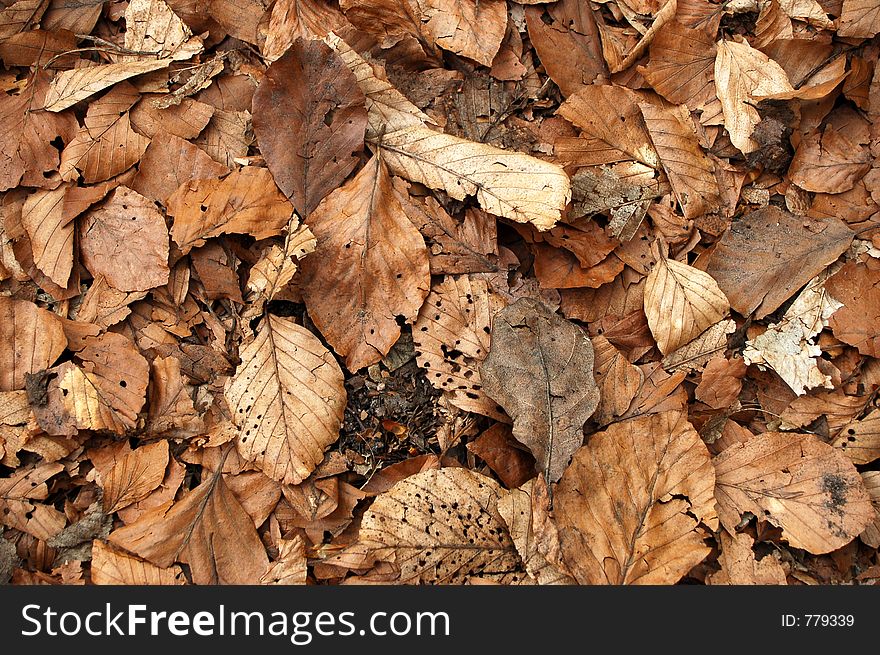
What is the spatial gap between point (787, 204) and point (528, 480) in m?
1.20

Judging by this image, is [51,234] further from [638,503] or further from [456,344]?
[638,503]

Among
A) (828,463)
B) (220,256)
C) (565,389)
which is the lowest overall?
(828,463)

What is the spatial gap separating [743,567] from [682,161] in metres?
1.21

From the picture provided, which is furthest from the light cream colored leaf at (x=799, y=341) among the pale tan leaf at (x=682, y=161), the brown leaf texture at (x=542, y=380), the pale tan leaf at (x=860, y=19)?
the pale tan leaf at (x=860, y=19)

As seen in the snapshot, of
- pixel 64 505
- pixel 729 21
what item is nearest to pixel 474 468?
pixel 64 505

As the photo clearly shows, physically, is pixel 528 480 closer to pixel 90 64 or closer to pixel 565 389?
pixel 565 389

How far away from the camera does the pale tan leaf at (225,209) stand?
2088 millimetres

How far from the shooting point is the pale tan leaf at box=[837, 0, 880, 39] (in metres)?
2.25

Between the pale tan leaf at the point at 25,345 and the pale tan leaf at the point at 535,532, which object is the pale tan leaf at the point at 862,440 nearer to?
the pale tan leaf at the point at 535,532

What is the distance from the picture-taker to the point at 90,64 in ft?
7.54

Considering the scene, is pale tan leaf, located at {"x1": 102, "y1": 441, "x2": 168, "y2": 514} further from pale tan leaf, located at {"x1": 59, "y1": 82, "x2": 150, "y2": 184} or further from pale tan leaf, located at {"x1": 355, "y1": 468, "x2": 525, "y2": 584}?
pale tan leaf, located at {"x1": 59, "y1": 82, "x2": 150, "y2": 184}

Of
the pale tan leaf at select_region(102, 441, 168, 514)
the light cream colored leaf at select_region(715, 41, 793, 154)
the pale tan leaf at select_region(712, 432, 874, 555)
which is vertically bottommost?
the pale tan leaf at select_region(712, 432, 874, 555)

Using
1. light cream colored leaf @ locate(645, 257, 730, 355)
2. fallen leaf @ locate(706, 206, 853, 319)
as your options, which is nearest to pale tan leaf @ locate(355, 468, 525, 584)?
light cream colored leaf @ locate(645, 257, 730, 355)

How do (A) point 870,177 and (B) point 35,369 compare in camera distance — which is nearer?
(B) point 35,369
